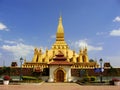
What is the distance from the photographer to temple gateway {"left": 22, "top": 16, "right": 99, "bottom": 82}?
40.8 meters

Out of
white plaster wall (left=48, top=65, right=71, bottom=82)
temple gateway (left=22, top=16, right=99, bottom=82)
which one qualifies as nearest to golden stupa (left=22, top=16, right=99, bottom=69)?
Answer: temple gateway (left=22, top=16, right=99, bottom=82)

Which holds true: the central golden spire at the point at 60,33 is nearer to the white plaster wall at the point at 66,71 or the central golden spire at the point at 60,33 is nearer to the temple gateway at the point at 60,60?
the temple gateway at the point at 60,60

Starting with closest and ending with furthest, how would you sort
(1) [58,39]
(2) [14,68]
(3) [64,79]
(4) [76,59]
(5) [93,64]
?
(3) [64,79], (2) [14,68], (5) [93,64], (4) [76,59], (1) [58,39]

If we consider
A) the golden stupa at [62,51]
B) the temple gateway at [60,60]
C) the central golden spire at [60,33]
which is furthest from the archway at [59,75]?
the central golden spire at [60,33]

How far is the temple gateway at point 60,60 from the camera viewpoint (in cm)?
4078

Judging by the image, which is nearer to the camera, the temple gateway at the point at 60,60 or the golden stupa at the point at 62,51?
the temple gateway at the point at 60,60

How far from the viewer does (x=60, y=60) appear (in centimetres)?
4238

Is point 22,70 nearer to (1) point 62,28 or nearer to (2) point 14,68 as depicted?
(2) point 14,68

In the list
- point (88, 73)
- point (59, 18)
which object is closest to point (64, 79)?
point (88, 73)

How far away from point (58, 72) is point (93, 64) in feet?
37.1

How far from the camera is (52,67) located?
134ft

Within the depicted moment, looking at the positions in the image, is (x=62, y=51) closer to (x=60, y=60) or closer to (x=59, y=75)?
(x=60, y=60)

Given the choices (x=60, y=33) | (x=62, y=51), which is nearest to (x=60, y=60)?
(x=62, y=51)

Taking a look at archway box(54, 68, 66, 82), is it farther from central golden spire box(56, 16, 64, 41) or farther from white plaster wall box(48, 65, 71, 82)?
central golden spire box(56, 16, 64, 41)
